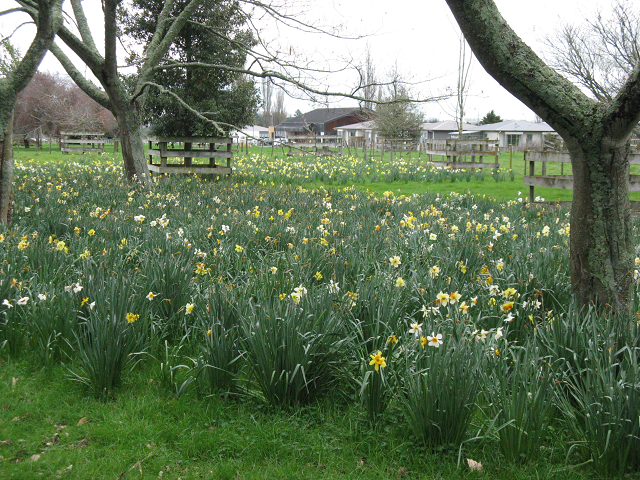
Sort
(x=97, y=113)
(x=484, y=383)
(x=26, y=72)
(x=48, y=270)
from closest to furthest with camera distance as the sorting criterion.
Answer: (x=484, y=383) < (x=48, y=270) < (x=26, y=72) < (x=97, y=113)

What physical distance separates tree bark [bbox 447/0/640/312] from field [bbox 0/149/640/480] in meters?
0.32

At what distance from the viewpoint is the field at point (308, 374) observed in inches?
94.4

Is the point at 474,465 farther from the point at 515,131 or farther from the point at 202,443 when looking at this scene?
the point at 515,131

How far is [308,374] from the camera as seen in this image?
9.59 ft

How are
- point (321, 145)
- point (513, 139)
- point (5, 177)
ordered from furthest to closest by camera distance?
1. point (513, 139)
2. point (321, 145)
3. point (5, 177)

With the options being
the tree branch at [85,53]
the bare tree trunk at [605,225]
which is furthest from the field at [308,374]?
the tree branch at [85,53]

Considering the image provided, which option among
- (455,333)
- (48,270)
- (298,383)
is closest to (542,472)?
(455,333)

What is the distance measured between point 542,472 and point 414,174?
14312 mm

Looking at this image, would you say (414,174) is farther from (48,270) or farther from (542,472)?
(542,472)

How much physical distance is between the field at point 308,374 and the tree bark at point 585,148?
0.32 m

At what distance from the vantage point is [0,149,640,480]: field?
2.40m

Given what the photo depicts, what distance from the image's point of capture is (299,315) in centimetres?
295

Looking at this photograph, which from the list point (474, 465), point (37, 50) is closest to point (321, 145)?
point (37, 50)

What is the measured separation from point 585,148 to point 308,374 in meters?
2.17
